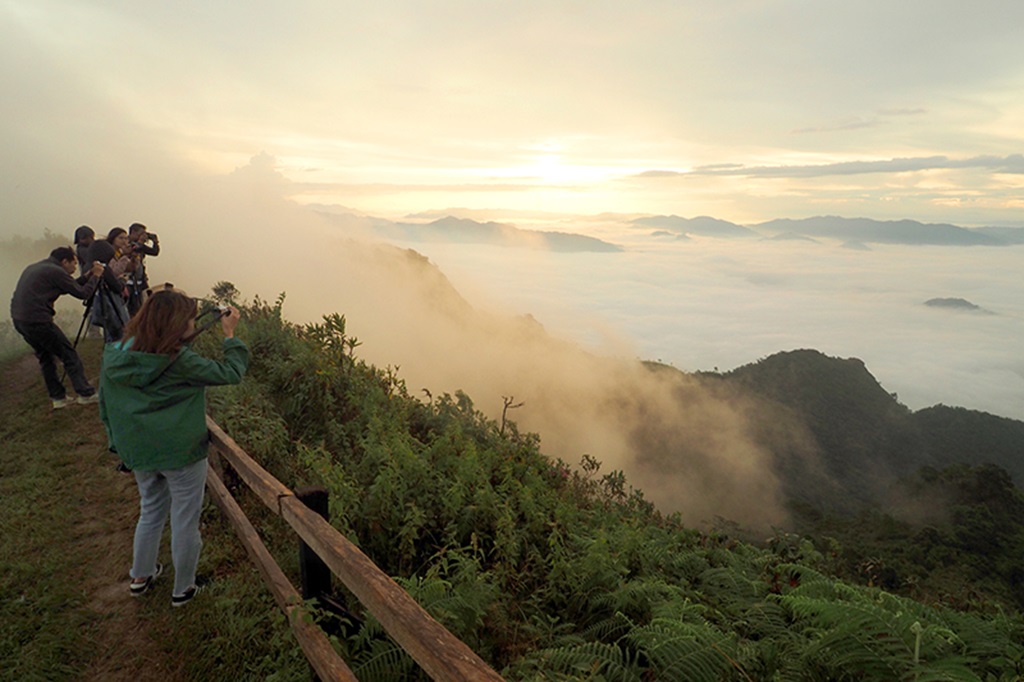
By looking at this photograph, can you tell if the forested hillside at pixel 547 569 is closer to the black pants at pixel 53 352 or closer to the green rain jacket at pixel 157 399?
the green rain jacket at pixel 157 399

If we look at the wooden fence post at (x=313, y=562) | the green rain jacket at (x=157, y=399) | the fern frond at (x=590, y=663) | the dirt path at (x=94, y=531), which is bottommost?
the dirt path at (x=94, y=531)

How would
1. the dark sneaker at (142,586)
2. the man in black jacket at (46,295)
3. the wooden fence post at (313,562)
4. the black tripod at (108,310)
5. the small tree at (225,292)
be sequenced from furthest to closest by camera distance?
the small tree at (225,292) < the black tripod at (108,310) < the man in black jacket at (46,295) < the dark sneaker at (142,586) < the wooden fence post at (313,562)

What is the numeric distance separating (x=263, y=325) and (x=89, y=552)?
717cm

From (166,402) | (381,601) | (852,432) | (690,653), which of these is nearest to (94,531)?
(166,402)

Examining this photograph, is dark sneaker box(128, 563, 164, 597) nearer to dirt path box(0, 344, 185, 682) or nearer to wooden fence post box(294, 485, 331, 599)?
dirt path box(0, 344, 185, 682)

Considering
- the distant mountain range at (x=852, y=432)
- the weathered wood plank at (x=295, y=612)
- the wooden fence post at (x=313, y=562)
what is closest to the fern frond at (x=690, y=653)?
the weathered wood plank at (x=295, y=612)

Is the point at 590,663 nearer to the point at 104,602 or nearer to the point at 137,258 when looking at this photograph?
the point at 104,602

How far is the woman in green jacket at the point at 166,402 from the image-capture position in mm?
4016

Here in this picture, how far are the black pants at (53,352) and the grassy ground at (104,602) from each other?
2.16 meters

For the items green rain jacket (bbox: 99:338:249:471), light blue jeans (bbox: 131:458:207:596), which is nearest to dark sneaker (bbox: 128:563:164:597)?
light blue jeans (bbox: 131:458:207:596)

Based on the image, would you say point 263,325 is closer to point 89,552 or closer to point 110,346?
point 89,552

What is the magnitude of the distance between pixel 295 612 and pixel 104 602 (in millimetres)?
2980

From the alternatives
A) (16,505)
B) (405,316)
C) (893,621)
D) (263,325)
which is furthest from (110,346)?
(405,316)

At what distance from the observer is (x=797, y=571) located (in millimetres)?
6285
